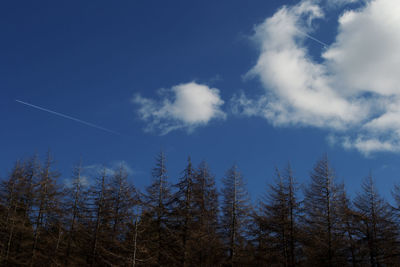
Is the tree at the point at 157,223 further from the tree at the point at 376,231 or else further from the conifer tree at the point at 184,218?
the tree at the point at 376,231

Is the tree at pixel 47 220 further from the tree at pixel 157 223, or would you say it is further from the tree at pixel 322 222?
the tree at pixel 322 222

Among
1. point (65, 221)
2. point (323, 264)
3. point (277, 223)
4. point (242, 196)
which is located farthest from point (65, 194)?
point (323, 264)

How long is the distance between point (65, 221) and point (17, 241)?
392cm

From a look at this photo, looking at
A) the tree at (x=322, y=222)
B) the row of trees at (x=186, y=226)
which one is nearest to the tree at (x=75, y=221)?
the row of trees at (x=186, y=226)

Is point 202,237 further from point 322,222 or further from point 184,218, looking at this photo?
point 322,222

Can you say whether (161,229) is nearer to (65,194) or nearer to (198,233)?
(198,233)

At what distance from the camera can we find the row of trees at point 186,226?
82.8 feet

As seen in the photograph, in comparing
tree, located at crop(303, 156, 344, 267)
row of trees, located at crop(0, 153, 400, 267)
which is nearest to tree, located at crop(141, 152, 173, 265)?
row of trees, located at crop(0, 153, 400, 267)

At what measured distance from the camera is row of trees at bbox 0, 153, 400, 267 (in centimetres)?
2525

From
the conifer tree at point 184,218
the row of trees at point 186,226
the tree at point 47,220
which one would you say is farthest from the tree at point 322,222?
the tree at point 47,220

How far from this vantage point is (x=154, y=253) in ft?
78.1

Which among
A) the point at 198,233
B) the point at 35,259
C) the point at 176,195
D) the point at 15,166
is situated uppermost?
the point at 15,166

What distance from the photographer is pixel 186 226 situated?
82.7ft

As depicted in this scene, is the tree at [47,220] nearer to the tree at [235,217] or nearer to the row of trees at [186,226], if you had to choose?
the row of trees at [186,226]
